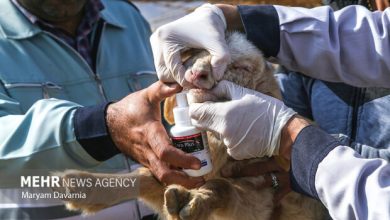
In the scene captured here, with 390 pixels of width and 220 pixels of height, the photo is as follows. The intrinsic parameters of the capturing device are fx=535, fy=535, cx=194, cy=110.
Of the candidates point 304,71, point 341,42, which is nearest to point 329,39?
point 341,42

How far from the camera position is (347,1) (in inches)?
90.0

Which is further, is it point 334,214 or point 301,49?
point 301,49

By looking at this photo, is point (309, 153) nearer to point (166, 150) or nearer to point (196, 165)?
point (196, 165)

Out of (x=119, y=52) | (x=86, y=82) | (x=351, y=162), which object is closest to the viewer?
(x=351, y=162)

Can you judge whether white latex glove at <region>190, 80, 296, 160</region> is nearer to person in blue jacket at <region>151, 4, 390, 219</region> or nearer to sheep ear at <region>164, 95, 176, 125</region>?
person in blue jacket at <region>151, 4, 390, 219</region>

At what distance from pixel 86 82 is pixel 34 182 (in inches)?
23.5

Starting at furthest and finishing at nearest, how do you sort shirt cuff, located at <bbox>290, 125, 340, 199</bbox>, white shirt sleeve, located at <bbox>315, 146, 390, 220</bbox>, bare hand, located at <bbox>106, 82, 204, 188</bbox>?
bare hand, located at <bbox>106, 82, 204, 188</bbox> → shirt cuff, located at <bbox>290, 125, 340, 199</bbox> → white shirt sleeve, located at <bbox>315, 146, 390, 220</bbox>

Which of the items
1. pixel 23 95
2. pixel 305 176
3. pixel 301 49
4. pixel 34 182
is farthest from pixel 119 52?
pixel 305 176

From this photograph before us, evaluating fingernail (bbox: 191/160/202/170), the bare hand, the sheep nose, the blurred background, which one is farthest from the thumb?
the blurred background

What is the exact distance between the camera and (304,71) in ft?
6.72

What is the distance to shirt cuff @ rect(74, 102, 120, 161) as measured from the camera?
2.01 meters

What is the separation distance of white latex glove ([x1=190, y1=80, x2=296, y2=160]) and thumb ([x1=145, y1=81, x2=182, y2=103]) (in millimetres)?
124

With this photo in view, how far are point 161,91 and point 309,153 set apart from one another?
612 mm

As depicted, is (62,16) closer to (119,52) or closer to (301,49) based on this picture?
(119,52)
